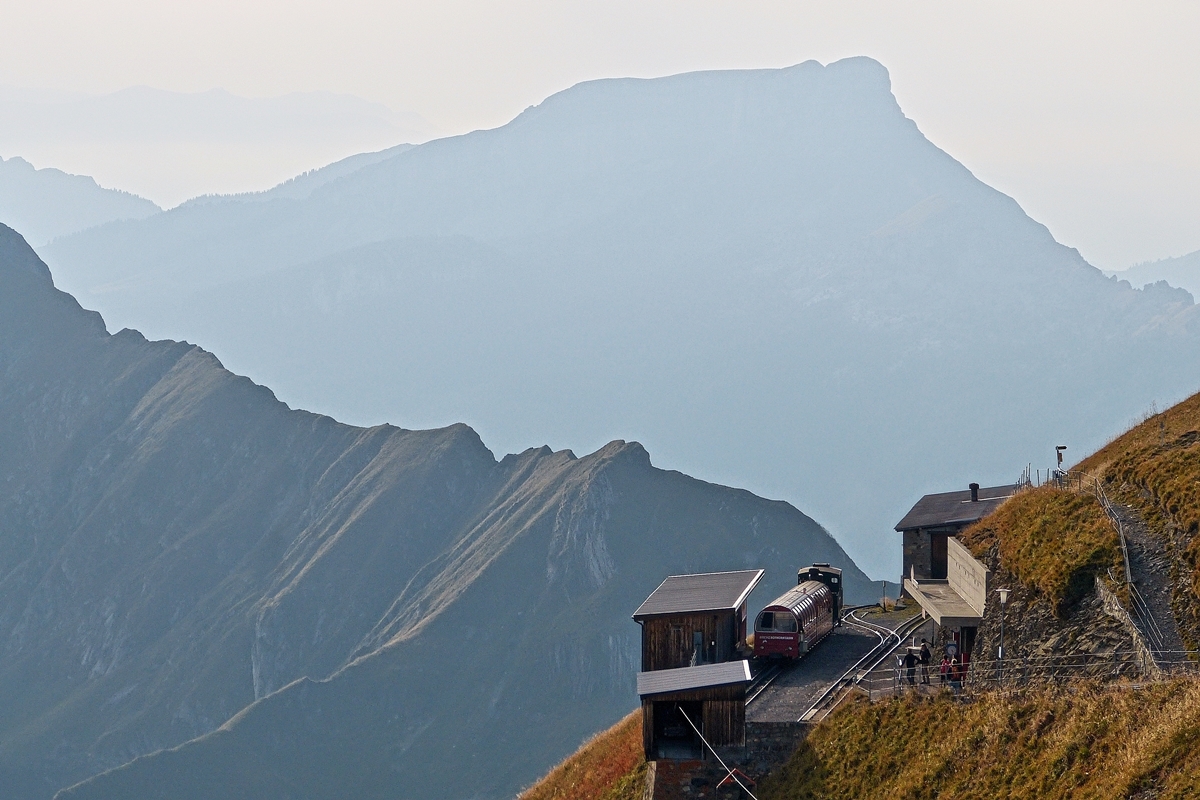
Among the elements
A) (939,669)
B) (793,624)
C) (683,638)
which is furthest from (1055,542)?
(683,638)

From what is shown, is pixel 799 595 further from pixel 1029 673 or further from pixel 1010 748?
pixel 1010 748

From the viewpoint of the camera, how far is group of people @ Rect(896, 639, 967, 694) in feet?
167

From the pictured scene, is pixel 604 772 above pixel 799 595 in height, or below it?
below

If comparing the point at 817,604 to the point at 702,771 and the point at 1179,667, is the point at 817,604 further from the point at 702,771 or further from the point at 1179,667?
the point at 1179,667

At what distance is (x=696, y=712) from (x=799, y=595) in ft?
56.7

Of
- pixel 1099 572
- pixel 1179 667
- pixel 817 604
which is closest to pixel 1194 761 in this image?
pixel 1179 667

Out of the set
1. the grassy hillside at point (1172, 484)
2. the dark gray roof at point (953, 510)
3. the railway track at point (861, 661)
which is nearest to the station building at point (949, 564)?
the dark gray roof at point (953, 510)

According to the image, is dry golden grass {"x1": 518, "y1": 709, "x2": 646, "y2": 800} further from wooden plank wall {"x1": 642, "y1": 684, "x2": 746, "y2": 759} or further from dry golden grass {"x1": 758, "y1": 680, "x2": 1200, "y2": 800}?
dry golden grass {"x1": 758, "y1": 680, "x2": 1200, "y2": 800}

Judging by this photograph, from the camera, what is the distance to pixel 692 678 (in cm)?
5391

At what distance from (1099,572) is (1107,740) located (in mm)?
12295

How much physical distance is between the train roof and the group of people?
8449 millimetres

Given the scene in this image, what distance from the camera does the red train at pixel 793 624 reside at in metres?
65.1

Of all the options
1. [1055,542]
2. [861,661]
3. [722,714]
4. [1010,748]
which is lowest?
[1010,748]

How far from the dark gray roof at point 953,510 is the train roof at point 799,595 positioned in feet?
34.7
